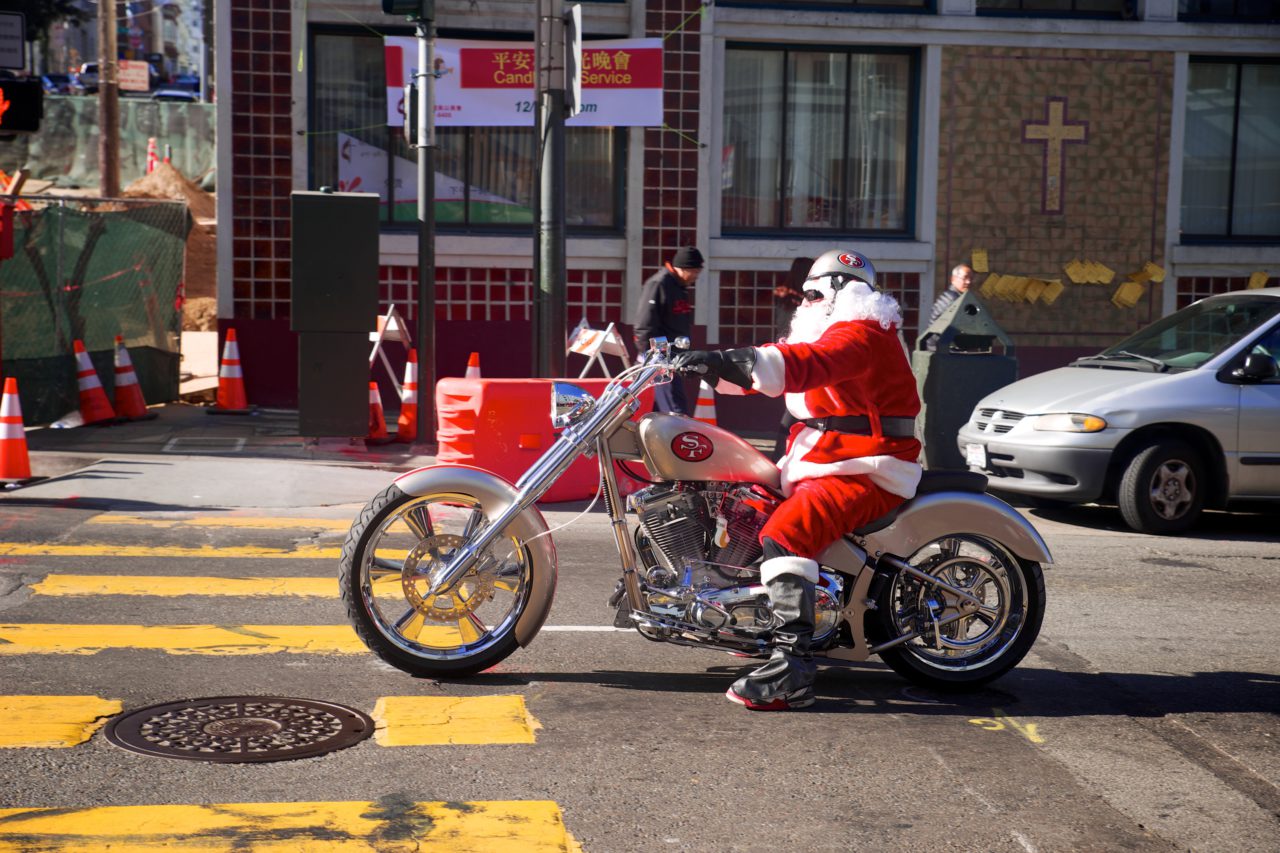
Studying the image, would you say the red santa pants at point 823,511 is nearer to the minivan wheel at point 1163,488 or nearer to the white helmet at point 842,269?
the white helmet at point 842,269

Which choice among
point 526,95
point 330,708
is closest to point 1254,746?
point 330,708

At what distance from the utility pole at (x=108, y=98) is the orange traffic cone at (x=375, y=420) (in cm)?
1273

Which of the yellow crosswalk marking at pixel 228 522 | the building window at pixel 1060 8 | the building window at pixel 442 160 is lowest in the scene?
the yellow crosswalk marking at pixel 228 522

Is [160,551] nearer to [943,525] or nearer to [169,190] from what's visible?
[943,525]

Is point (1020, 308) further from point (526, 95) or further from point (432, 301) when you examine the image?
point (432, 301)

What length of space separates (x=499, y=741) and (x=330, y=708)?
706 millimetres

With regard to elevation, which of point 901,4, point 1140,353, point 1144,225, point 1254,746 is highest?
point 901,4

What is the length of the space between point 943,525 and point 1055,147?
38.2ft

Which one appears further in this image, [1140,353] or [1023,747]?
[1140,353]

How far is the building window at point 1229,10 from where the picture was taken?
16.5 meters

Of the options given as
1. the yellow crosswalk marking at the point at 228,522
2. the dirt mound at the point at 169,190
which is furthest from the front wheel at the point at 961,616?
the dirt mound at the point at 169,190

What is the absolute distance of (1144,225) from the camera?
16.5 metres

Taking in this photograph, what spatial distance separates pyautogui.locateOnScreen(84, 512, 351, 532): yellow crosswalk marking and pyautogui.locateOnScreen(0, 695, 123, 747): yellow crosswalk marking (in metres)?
3.80

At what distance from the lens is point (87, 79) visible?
41906 mm
